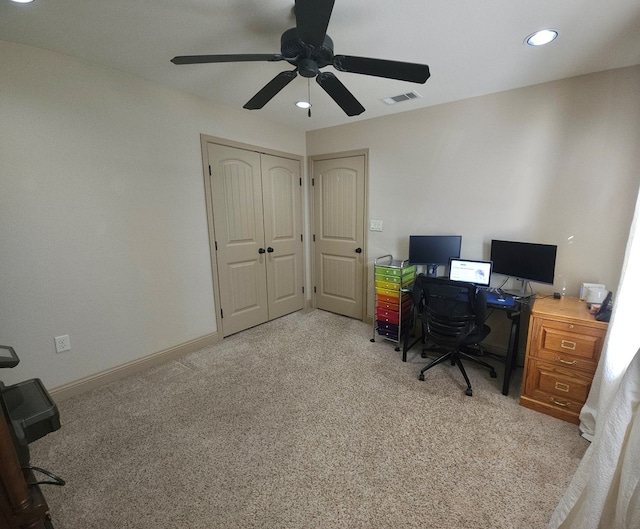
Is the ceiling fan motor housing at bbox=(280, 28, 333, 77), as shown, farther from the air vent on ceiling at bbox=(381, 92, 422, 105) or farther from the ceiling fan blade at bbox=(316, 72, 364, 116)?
the air vent on ceiling at bbox=(381, 92, 422, 105)

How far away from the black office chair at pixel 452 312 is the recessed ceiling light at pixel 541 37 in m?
1.61

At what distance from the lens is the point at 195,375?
2584 millimetres

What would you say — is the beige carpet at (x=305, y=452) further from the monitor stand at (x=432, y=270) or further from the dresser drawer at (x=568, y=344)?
the monitor stand at (x=432, y=270)

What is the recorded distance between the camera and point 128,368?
101 inches

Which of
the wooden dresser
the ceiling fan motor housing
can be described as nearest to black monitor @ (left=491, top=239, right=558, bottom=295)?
the wooden dresser

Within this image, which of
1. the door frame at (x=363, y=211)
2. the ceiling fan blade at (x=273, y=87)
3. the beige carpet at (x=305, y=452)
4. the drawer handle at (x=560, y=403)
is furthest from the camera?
the door frame at (x=363, y=211)

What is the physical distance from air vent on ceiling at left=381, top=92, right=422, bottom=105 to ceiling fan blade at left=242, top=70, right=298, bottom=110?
1419mm

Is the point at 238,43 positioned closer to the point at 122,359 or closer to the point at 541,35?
the point at 541,35

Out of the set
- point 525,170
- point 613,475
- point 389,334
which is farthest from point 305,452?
point 525,170

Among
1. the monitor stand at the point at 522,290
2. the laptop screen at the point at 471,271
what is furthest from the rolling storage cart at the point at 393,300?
the monitor stand at the point at 522,290

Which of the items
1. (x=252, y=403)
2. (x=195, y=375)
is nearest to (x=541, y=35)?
(x=252, y=403)

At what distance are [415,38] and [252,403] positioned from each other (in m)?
2.78

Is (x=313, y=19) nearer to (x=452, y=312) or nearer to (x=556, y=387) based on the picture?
(x=452, y=312)

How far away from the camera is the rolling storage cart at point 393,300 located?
9.87 ft
